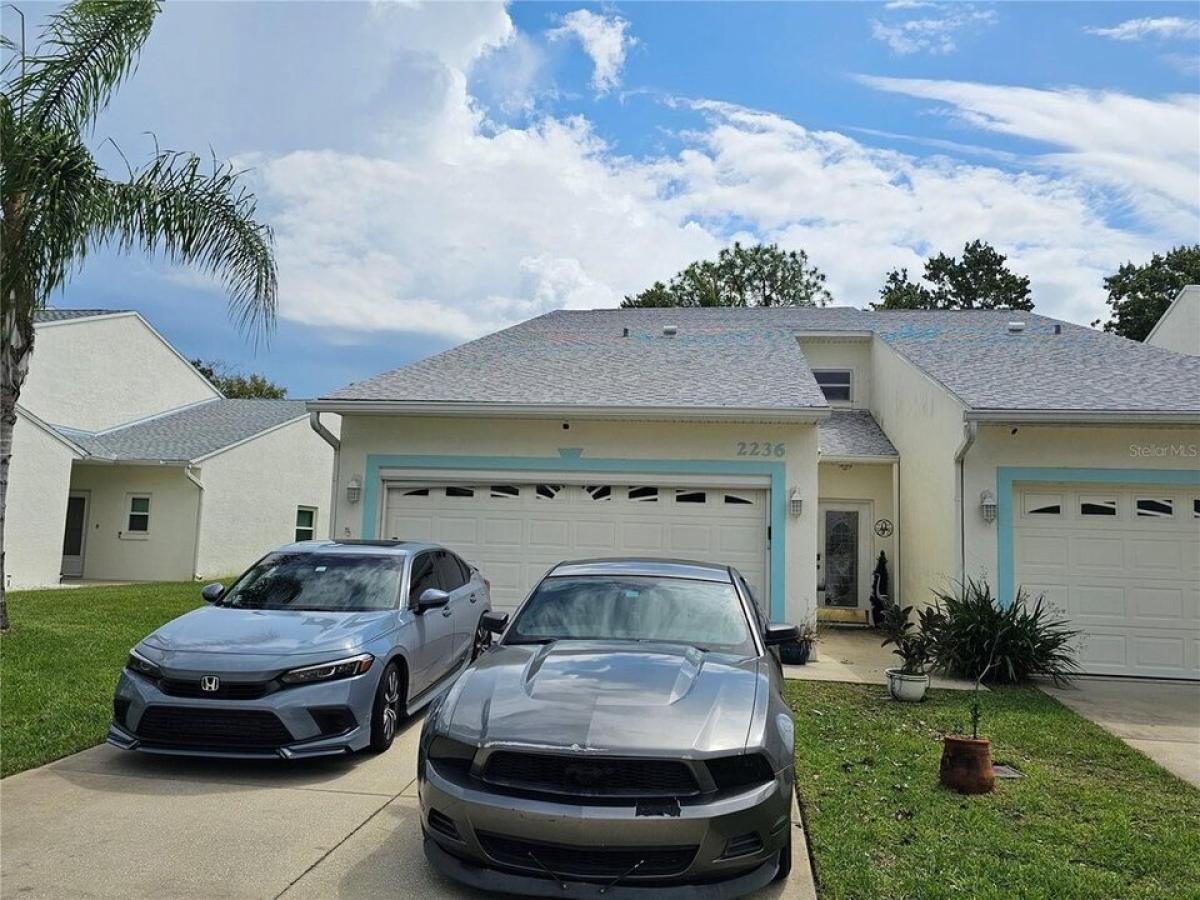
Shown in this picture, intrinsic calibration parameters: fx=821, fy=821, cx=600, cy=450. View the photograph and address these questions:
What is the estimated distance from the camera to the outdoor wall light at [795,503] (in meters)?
11.0

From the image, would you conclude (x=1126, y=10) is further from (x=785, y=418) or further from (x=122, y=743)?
(x=122, y=743)

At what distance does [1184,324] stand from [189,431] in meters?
24.6

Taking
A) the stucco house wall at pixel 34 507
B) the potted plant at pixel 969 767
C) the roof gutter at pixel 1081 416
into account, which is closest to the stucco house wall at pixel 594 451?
the roof gutter at pixel 1081 416

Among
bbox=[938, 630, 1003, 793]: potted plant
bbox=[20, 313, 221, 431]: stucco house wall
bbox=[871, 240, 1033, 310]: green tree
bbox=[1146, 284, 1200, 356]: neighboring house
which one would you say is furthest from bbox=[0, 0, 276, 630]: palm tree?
bbox=[871, 240, 1033, 310]: green tree

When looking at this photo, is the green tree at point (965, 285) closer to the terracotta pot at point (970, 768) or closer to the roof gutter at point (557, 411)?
the roof gutter at point (557, 411)

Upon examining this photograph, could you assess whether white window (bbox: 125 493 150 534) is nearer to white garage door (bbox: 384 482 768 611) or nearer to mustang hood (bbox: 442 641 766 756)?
white garage door (bbox: 384 482 768 611)

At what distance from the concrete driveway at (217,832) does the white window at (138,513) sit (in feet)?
50.9

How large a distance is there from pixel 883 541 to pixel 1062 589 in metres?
4.58

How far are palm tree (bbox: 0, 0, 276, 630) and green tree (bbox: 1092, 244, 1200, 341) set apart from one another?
38.4m

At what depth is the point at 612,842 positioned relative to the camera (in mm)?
3264

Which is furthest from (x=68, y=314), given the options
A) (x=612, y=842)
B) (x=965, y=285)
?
(x=965, y=285)

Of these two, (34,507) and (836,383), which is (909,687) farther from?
(34,507)

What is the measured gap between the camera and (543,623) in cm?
507

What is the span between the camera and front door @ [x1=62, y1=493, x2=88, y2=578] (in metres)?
19.2
